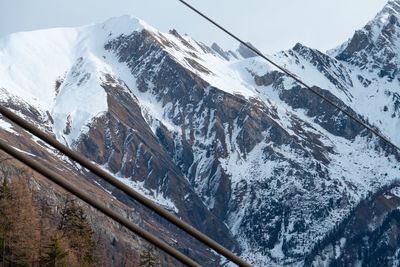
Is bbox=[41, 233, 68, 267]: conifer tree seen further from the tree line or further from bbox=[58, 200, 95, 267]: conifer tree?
bbox=[58, 200, 95, 267]: conifer tree

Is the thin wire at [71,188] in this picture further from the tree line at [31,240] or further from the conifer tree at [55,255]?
the tree line at [31,240]

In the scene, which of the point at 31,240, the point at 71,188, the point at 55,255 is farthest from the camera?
the point at 31,240

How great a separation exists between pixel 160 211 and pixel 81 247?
189 ft

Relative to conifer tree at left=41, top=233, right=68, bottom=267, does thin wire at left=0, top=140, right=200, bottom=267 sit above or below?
above

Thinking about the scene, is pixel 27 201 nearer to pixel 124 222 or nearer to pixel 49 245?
pixel 49 245

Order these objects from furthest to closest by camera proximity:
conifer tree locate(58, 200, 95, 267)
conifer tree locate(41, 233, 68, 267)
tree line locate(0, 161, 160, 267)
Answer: conifer tree locate(58, 200, 95, 267) → tree line locate(0, 161, 160, 267) → conifer tree locate(41, 233, 68, 267)

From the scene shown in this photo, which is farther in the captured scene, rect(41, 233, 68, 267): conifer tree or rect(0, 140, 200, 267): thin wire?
rect(41, 233, 68, 267): conifer tree

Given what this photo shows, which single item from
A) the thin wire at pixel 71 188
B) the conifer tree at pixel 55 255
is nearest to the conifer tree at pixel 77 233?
the conifer tree at pixel 55 255

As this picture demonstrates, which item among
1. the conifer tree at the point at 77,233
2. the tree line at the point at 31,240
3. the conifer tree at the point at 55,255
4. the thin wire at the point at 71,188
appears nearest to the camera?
the thin wire at the point at 71,188

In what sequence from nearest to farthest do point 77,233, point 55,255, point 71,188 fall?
1. point 71,188
2. point 55,255
3. point 77,233

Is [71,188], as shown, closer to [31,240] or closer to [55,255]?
[55,255]

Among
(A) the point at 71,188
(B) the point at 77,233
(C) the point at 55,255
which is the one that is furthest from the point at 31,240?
(A) the point at 71,188

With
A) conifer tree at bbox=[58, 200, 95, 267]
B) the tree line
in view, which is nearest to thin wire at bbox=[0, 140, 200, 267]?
the tree line

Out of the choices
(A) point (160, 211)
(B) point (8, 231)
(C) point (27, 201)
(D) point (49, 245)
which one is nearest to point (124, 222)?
(A) point (160, 211)
